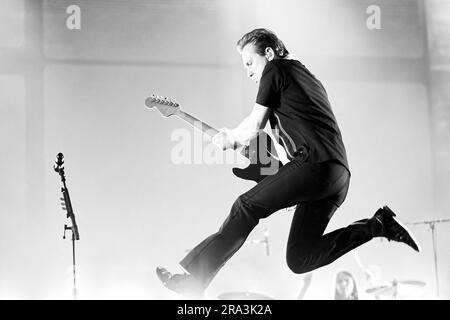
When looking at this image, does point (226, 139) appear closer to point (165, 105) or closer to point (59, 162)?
point (165, 105)

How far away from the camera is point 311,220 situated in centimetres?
325

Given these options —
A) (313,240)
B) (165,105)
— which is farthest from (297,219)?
(165,105)

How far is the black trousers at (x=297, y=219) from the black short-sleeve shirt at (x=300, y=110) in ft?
0.23

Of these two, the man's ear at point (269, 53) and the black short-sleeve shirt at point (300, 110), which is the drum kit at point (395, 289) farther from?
the man's ear at point (269, 53)

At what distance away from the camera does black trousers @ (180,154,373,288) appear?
3.17 metres

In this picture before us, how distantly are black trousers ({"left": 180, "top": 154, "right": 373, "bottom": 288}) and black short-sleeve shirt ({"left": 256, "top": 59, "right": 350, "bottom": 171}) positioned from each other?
70 mm

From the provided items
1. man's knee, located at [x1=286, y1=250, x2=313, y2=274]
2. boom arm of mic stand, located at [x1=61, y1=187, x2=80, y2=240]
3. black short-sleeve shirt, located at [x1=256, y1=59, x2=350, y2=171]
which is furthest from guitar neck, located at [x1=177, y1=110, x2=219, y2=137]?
boom arm of mic stand, located at [x1=61, y1=187, x2=80, y2=240]

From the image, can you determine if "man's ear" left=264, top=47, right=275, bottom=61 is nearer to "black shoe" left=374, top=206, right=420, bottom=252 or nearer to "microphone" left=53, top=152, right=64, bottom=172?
"black shoe" left=374, top=206, right=420, bottom=252

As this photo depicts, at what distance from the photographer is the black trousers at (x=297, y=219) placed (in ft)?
10.4

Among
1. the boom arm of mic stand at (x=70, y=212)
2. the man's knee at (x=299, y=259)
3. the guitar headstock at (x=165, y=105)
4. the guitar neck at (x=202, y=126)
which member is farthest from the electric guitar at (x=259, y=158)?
the boom arm of mic stand at (x=70, y=212)

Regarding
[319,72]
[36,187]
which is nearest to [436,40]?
[319,72]

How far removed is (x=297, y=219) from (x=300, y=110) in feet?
1.90

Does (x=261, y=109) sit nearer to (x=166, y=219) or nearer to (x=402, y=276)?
(x=166, y=219)
